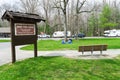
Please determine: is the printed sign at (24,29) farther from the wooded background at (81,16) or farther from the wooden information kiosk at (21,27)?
the wooded background at (81,16)

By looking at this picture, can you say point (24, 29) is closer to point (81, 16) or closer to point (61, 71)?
point (61, 71)

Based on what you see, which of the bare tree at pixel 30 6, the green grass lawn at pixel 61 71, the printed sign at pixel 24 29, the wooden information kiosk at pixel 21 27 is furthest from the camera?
the bare tree at pixel 30 6

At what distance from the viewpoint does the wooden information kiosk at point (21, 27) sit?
38.3 feet

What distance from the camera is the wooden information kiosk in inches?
460

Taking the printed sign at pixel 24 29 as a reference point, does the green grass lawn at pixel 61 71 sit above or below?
below

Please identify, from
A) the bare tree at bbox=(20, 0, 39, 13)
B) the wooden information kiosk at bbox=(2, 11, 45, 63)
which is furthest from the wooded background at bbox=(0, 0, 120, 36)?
the wooden information kiosk at bbox=(2, 11, 45, 63)

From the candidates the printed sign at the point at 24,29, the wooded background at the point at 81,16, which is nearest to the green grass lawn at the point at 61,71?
the printed sign at the point at 24,29

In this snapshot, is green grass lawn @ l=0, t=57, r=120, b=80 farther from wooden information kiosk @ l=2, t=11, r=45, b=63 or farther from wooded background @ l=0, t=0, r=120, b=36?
wooded background @ l=0, t=0, r=120, b=36

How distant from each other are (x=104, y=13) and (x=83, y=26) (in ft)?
50.5

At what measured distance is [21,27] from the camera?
12359 mm

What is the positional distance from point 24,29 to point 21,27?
34cm

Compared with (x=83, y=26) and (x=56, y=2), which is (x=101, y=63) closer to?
(x=56, y=2)

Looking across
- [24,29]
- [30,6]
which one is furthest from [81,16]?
[24,29]

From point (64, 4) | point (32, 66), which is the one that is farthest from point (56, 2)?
point (32, 66)
